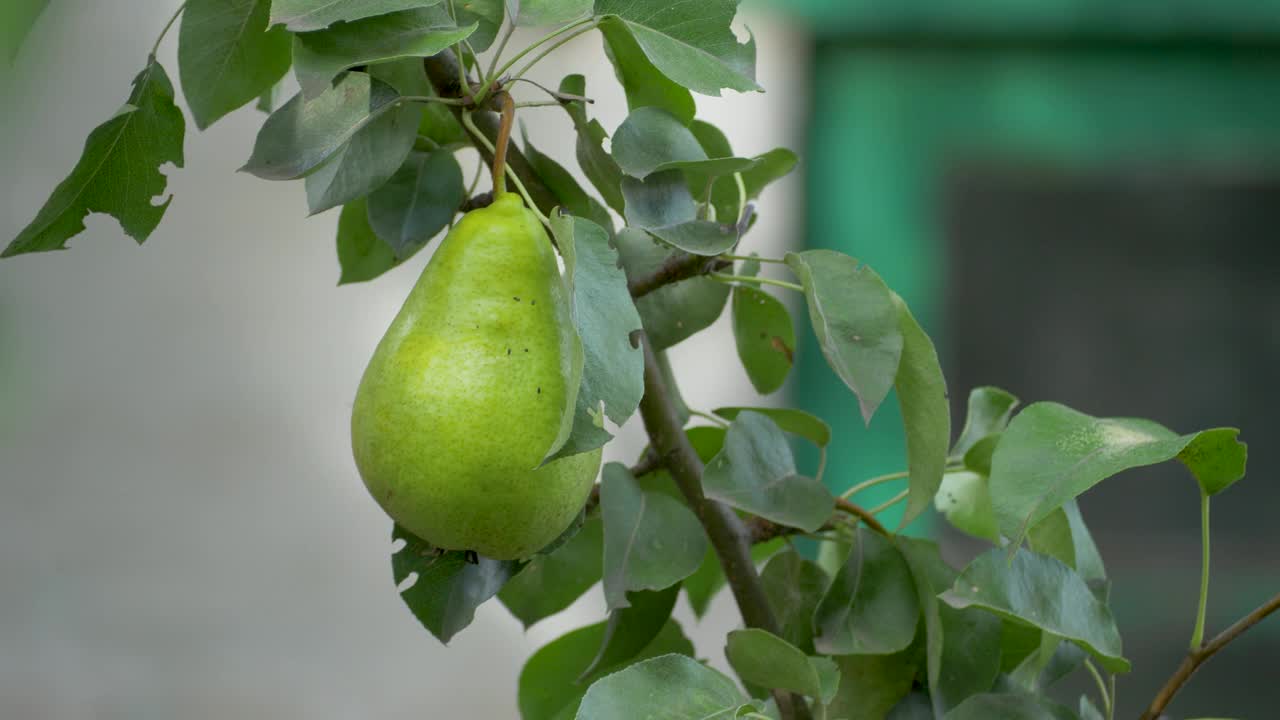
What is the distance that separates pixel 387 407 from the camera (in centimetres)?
29

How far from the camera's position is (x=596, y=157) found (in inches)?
13.4

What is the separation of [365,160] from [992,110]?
111 centimetres

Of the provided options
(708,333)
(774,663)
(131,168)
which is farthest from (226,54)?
(708,333)

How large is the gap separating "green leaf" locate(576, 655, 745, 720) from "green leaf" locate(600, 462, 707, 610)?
3 cm

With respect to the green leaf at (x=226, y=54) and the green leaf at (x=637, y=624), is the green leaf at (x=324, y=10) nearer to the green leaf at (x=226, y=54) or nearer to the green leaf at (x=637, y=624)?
the green leaf at (x=226, y=54)

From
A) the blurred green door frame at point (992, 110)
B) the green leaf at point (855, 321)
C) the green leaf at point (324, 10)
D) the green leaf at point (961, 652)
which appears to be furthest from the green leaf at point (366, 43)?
the blurred green door frame at point (992, 110)

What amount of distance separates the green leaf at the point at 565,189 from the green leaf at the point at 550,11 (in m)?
0.05

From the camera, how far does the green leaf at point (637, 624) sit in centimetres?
42

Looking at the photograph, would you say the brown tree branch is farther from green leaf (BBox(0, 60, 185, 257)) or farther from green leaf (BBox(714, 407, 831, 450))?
green leaf (BBox(0, 60, 185, 257))

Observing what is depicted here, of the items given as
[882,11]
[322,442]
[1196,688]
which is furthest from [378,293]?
[1196,688]

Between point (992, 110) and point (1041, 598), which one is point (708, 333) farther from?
point (1041, 598)

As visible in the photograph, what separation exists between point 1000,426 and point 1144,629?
98cm

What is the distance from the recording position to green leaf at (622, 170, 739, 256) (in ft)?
1.02

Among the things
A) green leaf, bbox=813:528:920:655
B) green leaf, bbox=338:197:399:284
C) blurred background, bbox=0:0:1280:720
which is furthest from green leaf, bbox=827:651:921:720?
blurred background, bbox=0:0:1280:720
